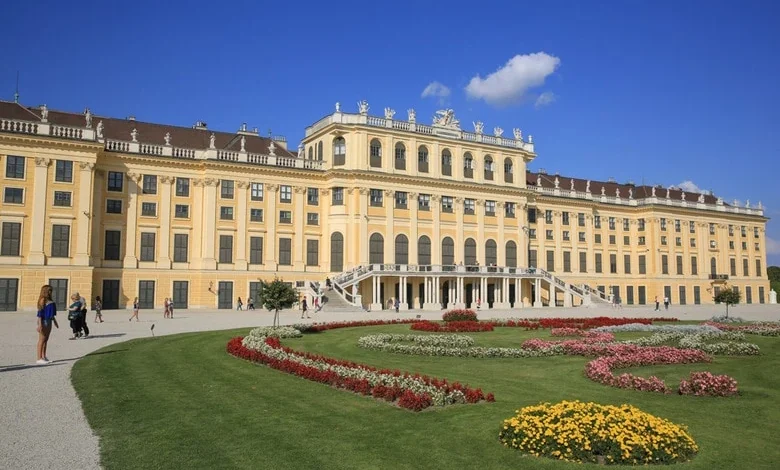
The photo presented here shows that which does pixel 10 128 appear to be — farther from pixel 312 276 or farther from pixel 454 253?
pixel 454 253

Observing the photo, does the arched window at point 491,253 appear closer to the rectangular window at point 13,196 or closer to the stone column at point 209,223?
the stone column at point 209,223

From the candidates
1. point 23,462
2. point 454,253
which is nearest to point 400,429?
point 23,462

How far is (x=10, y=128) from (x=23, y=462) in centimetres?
4677

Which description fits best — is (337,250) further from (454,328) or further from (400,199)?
(454,328)

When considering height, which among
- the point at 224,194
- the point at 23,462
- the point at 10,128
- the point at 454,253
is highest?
the point at 10,128

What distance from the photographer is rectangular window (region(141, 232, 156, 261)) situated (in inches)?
2148

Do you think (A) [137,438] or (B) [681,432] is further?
(A) [137,438]

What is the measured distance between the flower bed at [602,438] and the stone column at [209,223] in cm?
4971

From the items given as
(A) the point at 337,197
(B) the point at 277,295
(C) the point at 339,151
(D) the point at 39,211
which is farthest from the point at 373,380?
(C) the point at 339,151

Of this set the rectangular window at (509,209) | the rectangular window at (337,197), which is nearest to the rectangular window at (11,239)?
the rectangular window at (337,197)

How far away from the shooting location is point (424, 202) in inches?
2594

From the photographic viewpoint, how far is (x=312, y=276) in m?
60.8

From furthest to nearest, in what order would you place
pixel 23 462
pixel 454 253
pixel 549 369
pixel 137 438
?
1. pixel 454 253
2. pixel 549 369
3. pixel 137 438
4. pixel 23 462

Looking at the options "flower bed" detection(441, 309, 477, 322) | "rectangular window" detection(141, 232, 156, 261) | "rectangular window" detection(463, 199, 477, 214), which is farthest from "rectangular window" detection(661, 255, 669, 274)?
"rectangular window" detection(141, 232, 156, 261)
